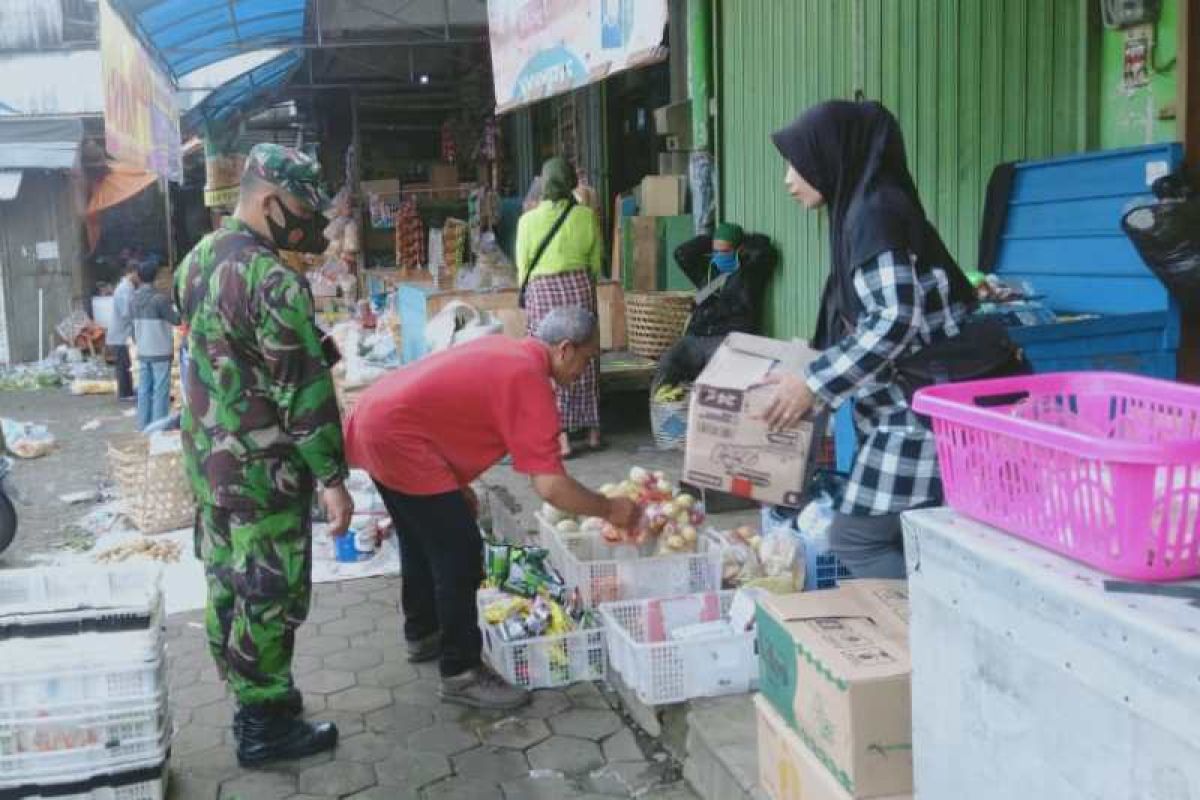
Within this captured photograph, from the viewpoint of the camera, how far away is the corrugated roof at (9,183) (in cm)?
1884

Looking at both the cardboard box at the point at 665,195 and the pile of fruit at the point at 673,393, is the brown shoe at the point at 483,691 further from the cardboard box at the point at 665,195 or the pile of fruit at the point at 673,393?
the cardboard box at the point at 665,195

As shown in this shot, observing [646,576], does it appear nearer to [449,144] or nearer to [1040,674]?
[1040,674]

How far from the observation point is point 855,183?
9.78 ft

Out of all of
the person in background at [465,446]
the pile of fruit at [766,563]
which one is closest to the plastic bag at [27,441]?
the person in background at [465,446]

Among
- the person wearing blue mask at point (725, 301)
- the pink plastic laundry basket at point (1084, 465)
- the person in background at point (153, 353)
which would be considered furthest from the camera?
the person in background at point (153, 353)

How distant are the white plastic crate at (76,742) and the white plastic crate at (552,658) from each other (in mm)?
1352

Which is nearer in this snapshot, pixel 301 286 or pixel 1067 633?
pixel 1067 633

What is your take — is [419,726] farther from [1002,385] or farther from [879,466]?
[1002,385]

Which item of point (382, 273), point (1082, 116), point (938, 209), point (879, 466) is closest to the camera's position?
point (879, 466)

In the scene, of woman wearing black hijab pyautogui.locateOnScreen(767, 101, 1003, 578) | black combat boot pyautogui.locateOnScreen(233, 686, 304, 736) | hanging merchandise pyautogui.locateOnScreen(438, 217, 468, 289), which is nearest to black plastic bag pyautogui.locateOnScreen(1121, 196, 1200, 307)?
woman wearing black hijab pyautogui.locateOnScreen(767, 101, 1003, 578)

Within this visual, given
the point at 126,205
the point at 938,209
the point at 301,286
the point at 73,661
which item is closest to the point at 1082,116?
the point at 938,209

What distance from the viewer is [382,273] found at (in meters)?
13.4

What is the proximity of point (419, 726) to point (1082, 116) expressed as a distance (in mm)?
3603

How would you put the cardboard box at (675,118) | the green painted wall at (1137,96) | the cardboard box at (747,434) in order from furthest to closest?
1. the cardboard box at (675,118)
2. the green painted wall at (1137,96)
3. the cardboard box at (747,434)
